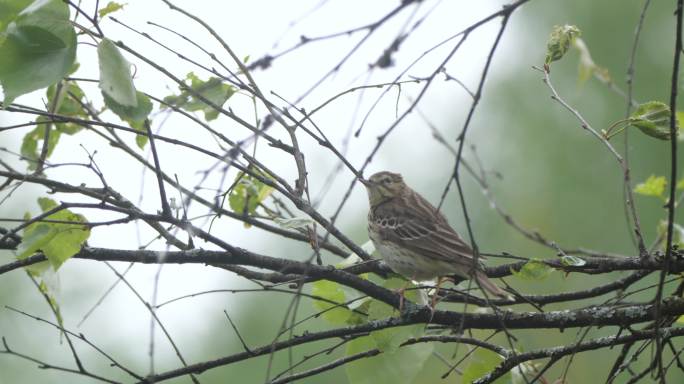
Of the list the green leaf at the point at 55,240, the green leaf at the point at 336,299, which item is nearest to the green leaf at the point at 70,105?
the green leaf at the point at 55,240

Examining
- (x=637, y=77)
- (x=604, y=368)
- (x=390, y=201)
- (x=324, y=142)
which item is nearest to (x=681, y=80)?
(x=324, y=142)

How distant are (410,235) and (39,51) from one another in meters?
4.01

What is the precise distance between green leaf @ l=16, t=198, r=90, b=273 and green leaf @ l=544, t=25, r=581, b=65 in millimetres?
2618

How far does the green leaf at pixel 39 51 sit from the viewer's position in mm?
3467

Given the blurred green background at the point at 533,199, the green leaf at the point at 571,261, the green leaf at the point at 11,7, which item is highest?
the blurred green background at the point at 533,199

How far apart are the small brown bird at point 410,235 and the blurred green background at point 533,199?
26.7ft

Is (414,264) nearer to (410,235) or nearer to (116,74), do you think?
(410,235)

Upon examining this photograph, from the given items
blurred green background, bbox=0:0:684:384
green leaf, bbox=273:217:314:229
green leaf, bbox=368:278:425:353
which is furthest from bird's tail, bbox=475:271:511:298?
blurred green background, bbox=0:0:684:384

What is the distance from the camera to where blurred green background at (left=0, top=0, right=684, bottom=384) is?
56.7 feet

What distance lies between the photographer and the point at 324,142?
175 inches

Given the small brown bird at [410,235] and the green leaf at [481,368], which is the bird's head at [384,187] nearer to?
the small brown bird at [410,235]

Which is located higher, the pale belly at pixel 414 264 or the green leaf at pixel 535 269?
the pale belly at pixel 414 264

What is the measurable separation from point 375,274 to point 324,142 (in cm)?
144

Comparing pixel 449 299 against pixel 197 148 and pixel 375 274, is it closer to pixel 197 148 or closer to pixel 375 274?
pixel 375 274
